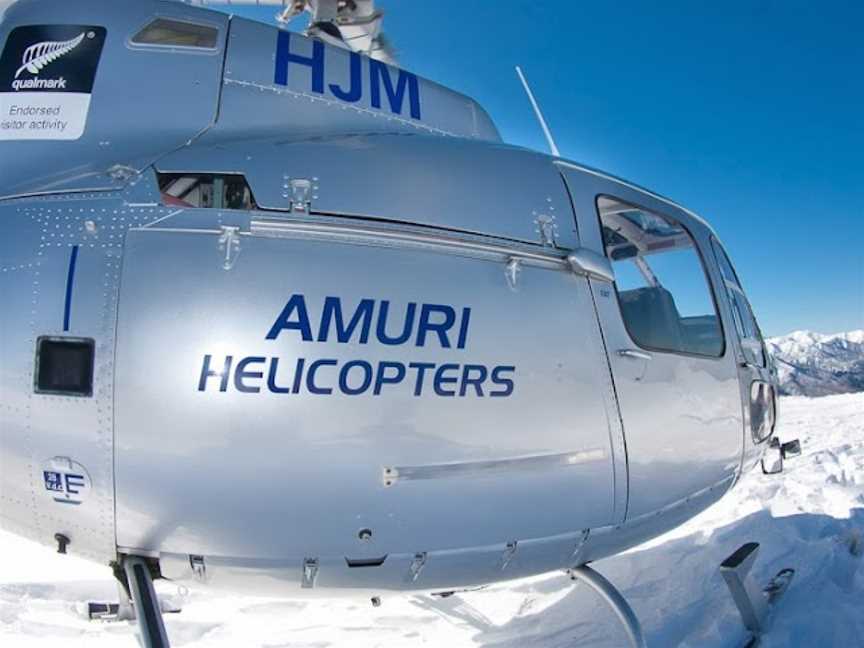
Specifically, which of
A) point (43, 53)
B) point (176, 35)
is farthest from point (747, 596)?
point (43, 53)

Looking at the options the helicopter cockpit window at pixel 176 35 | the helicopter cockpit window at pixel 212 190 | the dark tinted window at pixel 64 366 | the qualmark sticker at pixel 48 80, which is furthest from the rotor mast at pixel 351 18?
the dark tinted window at pixel 64 366

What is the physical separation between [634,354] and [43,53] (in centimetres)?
305

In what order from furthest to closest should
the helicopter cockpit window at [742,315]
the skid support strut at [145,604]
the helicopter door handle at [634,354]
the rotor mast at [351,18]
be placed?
the rotor mast at [351,18]
the helicopter cockpit window at [742,315]
the helicopter door handle at [634,354]
the skid support strut at [145,604]

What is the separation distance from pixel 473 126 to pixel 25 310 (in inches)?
95.4

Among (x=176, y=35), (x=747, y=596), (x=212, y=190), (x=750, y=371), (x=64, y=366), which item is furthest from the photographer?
(x=750, y=371)

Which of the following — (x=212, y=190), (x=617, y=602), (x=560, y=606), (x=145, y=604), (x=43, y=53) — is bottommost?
(x=560, y=606)

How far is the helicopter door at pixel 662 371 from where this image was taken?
9.69 ft

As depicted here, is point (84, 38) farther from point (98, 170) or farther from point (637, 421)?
point (637, 421)

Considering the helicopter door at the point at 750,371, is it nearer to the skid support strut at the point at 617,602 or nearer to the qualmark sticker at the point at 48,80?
the skid support strut at the point at 617,602

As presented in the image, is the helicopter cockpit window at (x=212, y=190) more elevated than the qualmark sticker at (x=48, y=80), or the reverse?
the qualmark sticker at (x=48, y=80)

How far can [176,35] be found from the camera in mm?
2842

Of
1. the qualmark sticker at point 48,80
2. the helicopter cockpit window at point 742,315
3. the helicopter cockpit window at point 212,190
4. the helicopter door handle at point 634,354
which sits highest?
the qualmark sticker at point 48,80

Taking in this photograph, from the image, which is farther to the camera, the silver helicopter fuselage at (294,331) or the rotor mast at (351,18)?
the rotor mast at (351,18)

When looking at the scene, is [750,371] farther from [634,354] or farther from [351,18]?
[351,18]
